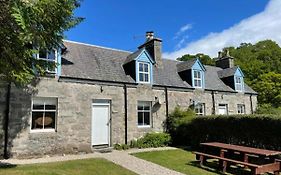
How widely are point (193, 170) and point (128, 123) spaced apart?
22.5ft

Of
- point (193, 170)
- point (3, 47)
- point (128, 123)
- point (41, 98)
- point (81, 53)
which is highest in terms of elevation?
point (81, 53)

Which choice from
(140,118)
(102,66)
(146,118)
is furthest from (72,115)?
(146,118)

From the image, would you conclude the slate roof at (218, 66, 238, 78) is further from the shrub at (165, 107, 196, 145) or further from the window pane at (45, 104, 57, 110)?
the window pane at (45, 104, 57, 110)

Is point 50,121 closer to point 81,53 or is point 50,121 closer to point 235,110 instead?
point 81,53

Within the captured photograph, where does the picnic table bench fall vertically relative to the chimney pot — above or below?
below

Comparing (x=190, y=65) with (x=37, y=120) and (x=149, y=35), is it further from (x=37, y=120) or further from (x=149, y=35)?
(x=37, y=120)

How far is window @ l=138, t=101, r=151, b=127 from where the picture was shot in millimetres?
17734

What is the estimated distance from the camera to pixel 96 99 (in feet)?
51.9

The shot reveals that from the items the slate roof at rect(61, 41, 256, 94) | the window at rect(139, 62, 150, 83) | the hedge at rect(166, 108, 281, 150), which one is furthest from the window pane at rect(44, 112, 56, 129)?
the hedge at rect(166, 108, 281, 150)

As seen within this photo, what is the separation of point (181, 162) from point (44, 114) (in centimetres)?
757

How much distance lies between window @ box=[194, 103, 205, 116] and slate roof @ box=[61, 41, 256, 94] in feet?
5.49

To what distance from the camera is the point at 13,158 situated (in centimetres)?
1265

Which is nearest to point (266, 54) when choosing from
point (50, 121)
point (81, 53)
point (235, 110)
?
point (235, 110)

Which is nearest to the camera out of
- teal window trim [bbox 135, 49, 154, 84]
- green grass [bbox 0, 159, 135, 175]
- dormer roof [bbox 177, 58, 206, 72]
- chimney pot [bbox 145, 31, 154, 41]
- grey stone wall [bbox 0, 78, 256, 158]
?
→ green grass [bbox 0, 159, 135, 175]
